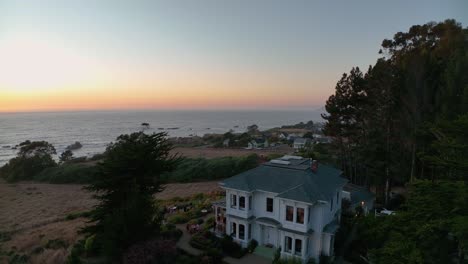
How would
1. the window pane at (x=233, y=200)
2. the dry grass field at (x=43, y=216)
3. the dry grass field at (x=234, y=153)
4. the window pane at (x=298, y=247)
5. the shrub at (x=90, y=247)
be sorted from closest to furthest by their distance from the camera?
the window pane at (x=298, y=247) < the shrub at (x=90, y=247) < the window pane at (x=233, y=200) < the dry grass field at (x=43, y=216) < the dry grass field at (x=234, y=153)

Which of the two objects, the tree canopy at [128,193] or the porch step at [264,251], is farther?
the porch step at [264,251]

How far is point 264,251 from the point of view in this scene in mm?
15773

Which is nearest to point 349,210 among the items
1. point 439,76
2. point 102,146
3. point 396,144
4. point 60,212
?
point 396,144

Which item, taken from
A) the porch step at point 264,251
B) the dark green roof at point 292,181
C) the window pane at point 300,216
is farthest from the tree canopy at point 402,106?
the porch step at point 264,251

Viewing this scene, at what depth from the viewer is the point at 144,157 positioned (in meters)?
16.4

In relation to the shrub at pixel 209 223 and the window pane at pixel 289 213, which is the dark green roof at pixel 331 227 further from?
the shrub at pixel 209 223

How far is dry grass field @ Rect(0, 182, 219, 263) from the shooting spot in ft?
57.6

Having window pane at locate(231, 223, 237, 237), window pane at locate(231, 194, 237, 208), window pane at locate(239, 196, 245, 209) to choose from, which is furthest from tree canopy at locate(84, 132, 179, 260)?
window pane at locate(239, 196, 245, 209)

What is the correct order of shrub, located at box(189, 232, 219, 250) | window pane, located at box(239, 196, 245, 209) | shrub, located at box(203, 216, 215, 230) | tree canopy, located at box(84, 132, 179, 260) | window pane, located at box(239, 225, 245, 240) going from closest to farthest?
tree canopy, located at box(84, 132, 179, 260), shrub, located at box(189, 232, 219, 250), window pane, located at box(239, 196, 245, 209), window pane, located at box(239, 225, 245, 240), shrub, located at box(203, 216, 215, 230)

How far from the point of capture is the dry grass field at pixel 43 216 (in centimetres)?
1756

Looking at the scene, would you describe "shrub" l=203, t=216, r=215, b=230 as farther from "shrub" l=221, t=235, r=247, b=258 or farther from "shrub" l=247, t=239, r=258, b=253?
"shrub" l=247, t=239, r=258, b=253

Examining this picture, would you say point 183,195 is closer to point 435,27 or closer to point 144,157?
point 144,157

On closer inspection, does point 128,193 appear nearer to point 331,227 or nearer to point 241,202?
point 241,202

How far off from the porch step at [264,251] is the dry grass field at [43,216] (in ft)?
37.4
